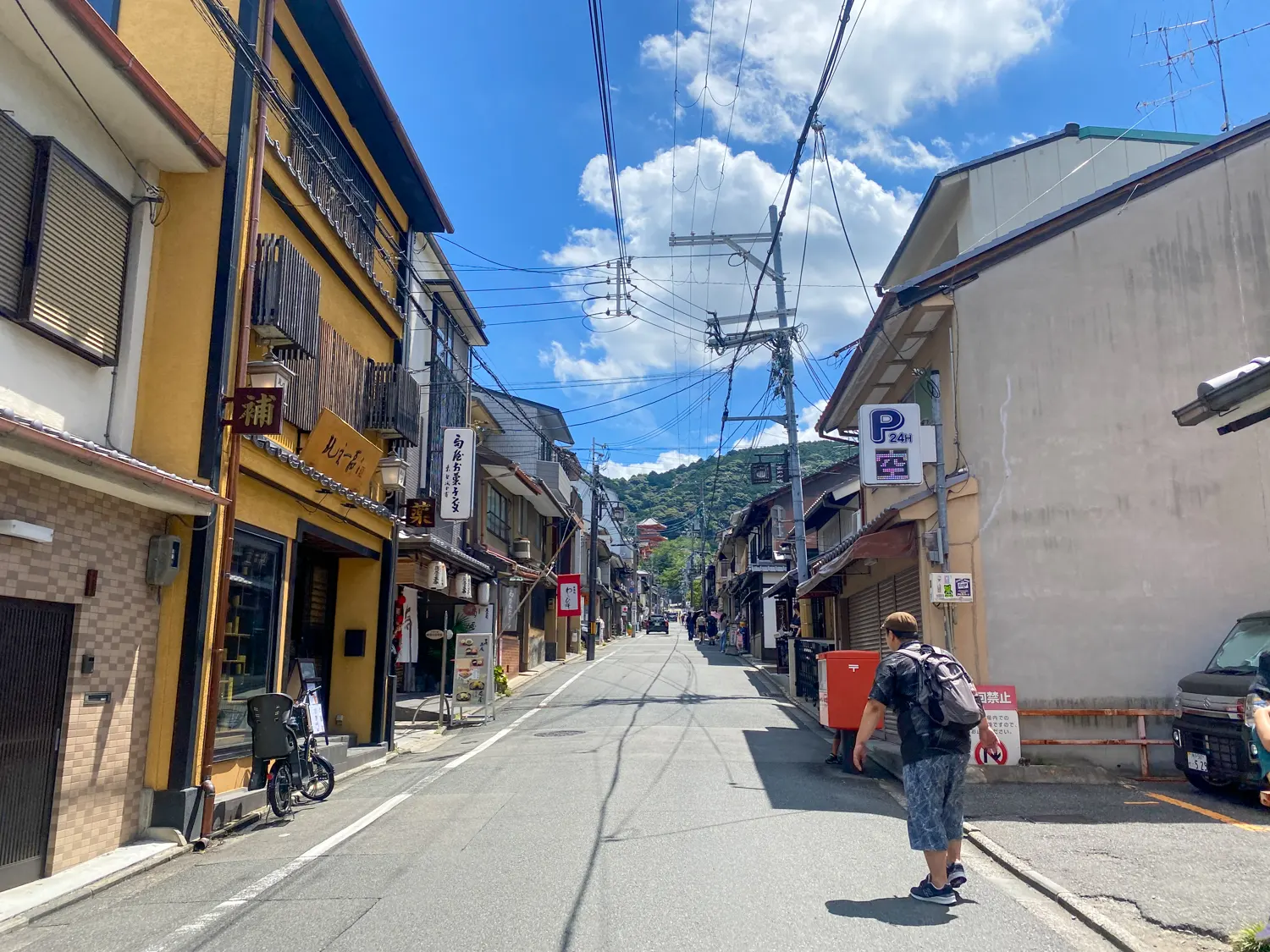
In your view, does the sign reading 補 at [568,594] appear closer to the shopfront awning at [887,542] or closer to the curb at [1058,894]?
the shopfront awning at [887,542]

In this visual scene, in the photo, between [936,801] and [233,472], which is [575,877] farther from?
[233,472]

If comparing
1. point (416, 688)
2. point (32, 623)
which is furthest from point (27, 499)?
point (416, 688)

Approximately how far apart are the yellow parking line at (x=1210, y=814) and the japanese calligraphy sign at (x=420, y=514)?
36.7ft

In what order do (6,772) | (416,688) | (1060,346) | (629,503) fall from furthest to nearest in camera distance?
(629,503) → (416,688) → (1060,346) → (6,772)

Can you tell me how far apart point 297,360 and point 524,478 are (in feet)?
A: 58.0

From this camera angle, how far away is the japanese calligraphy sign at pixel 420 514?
1583cm

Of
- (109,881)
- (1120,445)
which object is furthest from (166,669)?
(1120,445)

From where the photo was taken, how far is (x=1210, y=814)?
891 centimetres

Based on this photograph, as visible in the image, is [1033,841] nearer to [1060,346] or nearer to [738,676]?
[1060,346]

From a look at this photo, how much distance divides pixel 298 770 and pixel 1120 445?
36.2ft

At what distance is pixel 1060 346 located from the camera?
41.8 ft

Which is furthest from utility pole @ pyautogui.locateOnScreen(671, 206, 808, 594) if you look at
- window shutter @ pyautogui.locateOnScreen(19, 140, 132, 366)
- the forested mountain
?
window shutter @ pyautogui.locateOnScreen(19, 140, 132, 366)

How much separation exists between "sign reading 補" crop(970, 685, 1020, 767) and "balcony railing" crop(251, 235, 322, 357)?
9198 millimetres

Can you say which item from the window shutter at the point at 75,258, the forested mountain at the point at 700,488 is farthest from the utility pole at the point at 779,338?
the window shutter at the point at 75,258
